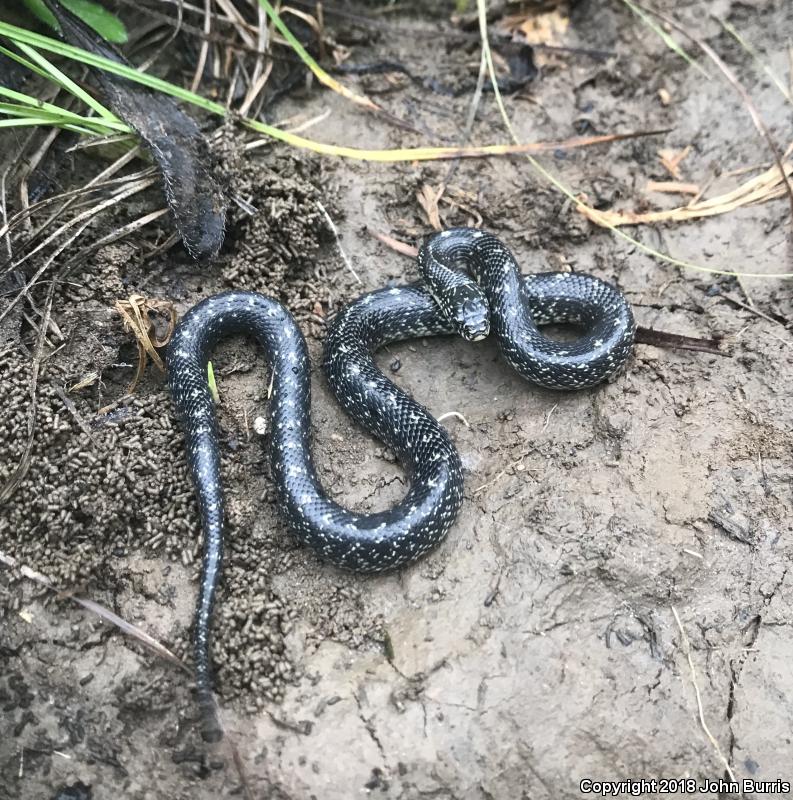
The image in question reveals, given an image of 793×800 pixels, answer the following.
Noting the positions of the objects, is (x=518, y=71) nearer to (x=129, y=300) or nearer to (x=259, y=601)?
(x=129, y=300)

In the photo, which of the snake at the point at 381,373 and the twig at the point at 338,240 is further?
the twig at the point at 338,240

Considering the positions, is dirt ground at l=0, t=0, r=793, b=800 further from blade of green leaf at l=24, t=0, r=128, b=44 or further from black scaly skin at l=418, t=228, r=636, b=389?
blade of green leaf at l=24, t=0, r=128, b=44

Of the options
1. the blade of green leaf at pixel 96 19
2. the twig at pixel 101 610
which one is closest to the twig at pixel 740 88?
the blade of green leaf at pixel 96 19

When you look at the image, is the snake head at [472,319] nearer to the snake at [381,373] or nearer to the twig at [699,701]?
the snake at [381,373]
